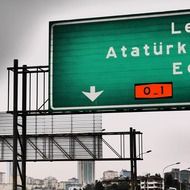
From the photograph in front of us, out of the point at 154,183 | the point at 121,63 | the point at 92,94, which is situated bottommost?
the point at 154,183

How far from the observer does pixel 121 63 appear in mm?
13492

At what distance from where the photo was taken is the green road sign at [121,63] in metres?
13.3

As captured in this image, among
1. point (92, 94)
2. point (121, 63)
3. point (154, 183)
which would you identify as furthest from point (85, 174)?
point (121, 63)

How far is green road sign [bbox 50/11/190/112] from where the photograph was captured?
522 inches

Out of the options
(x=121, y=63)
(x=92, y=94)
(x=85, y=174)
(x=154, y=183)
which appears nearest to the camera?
(x=121, y=63)

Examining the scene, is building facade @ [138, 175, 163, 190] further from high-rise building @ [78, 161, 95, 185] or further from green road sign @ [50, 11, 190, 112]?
green road sign @ [50, 11, 190, 112]

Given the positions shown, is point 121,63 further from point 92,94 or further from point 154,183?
point 154,183

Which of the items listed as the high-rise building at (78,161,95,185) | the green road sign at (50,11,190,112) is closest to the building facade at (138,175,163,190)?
the high-rise building at (78,161,95,185)

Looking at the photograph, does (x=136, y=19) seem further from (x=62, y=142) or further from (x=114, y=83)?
(x=62, y=142)

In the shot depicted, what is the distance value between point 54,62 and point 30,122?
54.9 feet

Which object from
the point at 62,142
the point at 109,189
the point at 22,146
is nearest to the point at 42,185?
the point at 109,189

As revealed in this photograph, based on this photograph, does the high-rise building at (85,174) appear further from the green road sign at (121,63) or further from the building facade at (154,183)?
the green road sign at (121,63)

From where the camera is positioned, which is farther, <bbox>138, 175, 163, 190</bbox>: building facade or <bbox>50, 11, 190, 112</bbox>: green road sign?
<bbox>138, 175, 163, 190</bbox>: building facade

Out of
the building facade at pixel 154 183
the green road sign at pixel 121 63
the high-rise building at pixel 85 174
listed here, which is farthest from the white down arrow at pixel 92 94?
the building facade at pixel 154 183
